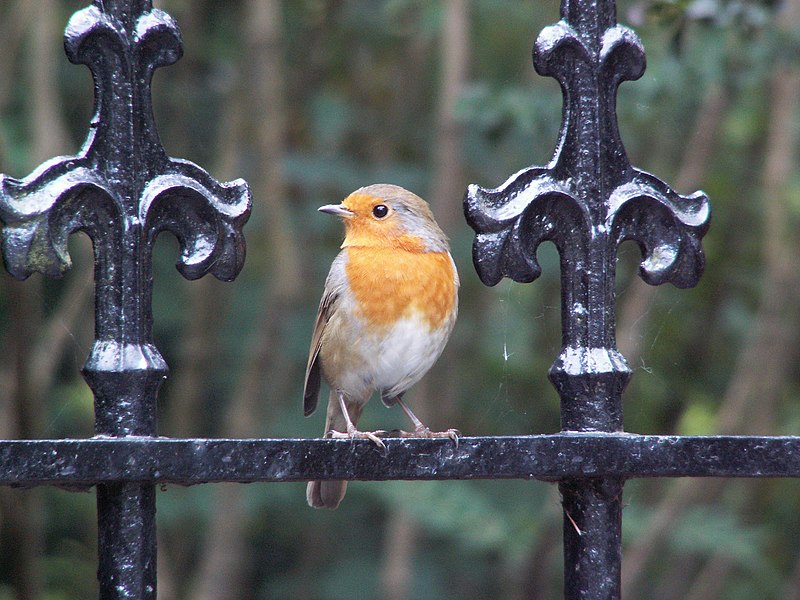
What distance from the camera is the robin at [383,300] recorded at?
2939 mm

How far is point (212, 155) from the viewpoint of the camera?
19.0 ft

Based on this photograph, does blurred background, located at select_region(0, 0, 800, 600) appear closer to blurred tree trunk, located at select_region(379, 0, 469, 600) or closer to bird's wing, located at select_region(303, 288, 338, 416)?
blurred tree trunk, located at select_region(379, 0, 469, 600)

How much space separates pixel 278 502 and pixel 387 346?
95.9 inches

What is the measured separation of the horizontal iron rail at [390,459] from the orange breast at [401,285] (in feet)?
4.62

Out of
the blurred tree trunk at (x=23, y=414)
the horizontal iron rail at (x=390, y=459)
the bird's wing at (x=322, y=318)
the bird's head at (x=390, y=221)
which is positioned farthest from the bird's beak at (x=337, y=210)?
the horizontal iron rail at (x=390, y=459)

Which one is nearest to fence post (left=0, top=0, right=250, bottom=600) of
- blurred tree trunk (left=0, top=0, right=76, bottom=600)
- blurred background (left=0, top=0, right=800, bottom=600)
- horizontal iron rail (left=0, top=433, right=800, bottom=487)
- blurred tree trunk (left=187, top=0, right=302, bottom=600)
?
horizontal iron rail (left=0, top=433, right=800, bottom=487)

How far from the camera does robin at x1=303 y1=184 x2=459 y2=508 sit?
2.94m

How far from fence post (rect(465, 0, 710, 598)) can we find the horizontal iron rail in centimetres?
7

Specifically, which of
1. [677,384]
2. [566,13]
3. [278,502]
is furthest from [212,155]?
[566,13]

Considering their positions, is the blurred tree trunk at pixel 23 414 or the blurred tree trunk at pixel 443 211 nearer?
the blurred tree trunk at pixel 23 414

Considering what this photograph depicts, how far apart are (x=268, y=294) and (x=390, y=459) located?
3.68 meters

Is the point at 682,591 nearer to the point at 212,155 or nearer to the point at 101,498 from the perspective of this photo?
the point at 212,155

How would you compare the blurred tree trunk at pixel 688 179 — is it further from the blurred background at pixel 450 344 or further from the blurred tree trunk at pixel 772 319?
the blurred tree trunk at pixel 772 319

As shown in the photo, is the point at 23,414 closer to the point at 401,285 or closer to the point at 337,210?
the point at 337,210
